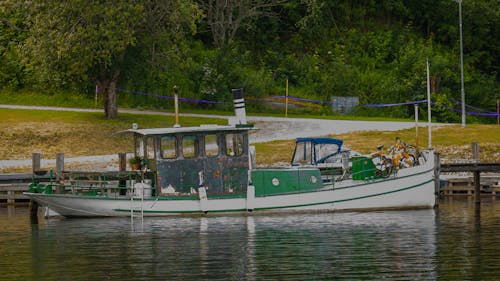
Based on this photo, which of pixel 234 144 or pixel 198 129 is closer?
pixel 198 129

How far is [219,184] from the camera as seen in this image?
139 feet

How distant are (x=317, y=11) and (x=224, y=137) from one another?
133ft

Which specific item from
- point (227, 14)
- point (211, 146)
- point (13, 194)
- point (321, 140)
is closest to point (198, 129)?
point (211, 146)

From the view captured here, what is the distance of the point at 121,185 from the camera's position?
44656 millimetres

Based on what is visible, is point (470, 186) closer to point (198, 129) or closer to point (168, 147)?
point (198, 129)

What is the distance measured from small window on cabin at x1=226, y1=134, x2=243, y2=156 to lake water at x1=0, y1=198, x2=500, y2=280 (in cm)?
247

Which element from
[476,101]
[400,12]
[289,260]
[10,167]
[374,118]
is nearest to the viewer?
[289,260]

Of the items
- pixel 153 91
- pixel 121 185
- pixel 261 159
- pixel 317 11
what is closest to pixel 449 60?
pixel 317 11

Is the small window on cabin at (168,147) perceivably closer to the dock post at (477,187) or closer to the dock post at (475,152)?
the dock post at (477,187)

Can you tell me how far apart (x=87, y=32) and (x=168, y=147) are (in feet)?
67.4

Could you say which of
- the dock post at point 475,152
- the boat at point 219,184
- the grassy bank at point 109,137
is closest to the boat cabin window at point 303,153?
the boat at point 219,184

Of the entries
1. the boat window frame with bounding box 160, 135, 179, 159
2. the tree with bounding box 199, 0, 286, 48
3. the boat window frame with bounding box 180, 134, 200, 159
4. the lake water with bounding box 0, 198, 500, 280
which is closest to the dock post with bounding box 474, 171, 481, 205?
the lake water with bounding box 0, 198, 500, 280

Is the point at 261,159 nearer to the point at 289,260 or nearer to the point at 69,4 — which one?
the point at 69,4

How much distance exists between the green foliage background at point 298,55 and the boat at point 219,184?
61.9ft
